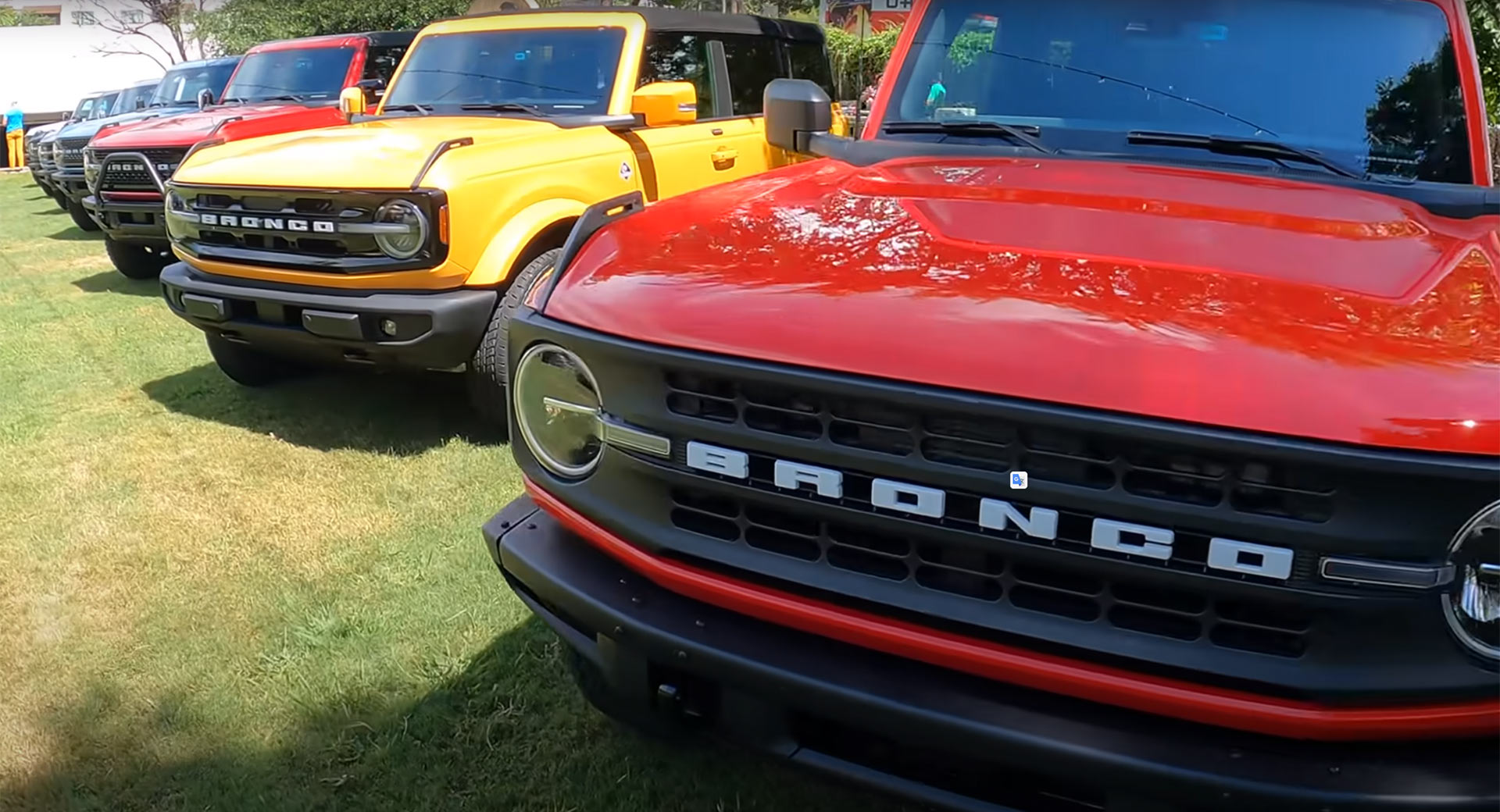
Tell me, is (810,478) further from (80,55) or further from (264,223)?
(80,55)

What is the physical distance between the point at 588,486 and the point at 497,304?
8.27ft

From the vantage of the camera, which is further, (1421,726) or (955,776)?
(955,776)

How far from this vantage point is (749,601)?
171 centimetres

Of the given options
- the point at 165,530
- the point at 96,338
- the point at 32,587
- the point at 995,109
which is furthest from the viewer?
the point at 96,338

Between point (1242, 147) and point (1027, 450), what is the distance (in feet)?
4.63

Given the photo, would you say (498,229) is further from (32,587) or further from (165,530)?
(32,587)

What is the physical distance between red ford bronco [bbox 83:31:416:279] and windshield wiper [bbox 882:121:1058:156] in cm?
524

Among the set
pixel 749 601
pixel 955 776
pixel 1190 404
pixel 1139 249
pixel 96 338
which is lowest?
pixel 96 338

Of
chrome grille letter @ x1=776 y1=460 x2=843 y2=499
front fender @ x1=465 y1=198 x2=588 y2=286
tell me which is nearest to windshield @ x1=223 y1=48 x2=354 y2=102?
front fender @ x1=465 y1=198 x2=588 y2=286

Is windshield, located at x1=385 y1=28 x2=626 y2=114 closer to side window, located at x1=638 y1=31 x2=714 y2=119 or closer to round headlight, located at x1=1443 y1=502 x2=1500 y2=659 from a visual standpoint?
side window, located at x1=638 y1=31 x2=714 y2=119

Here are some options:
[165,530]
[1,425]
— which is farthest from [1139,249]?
[1,425]

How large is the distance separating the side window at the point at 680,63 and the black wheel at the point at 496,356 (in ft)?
4.48

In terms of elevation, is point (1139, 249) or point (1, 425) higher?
point (1139, 249)

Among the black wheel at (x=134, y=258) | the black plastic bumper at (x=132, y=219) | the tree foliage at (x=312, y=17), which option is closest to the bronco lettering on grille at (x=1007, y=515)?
the black plastic bumper at (x=132, y=219)
